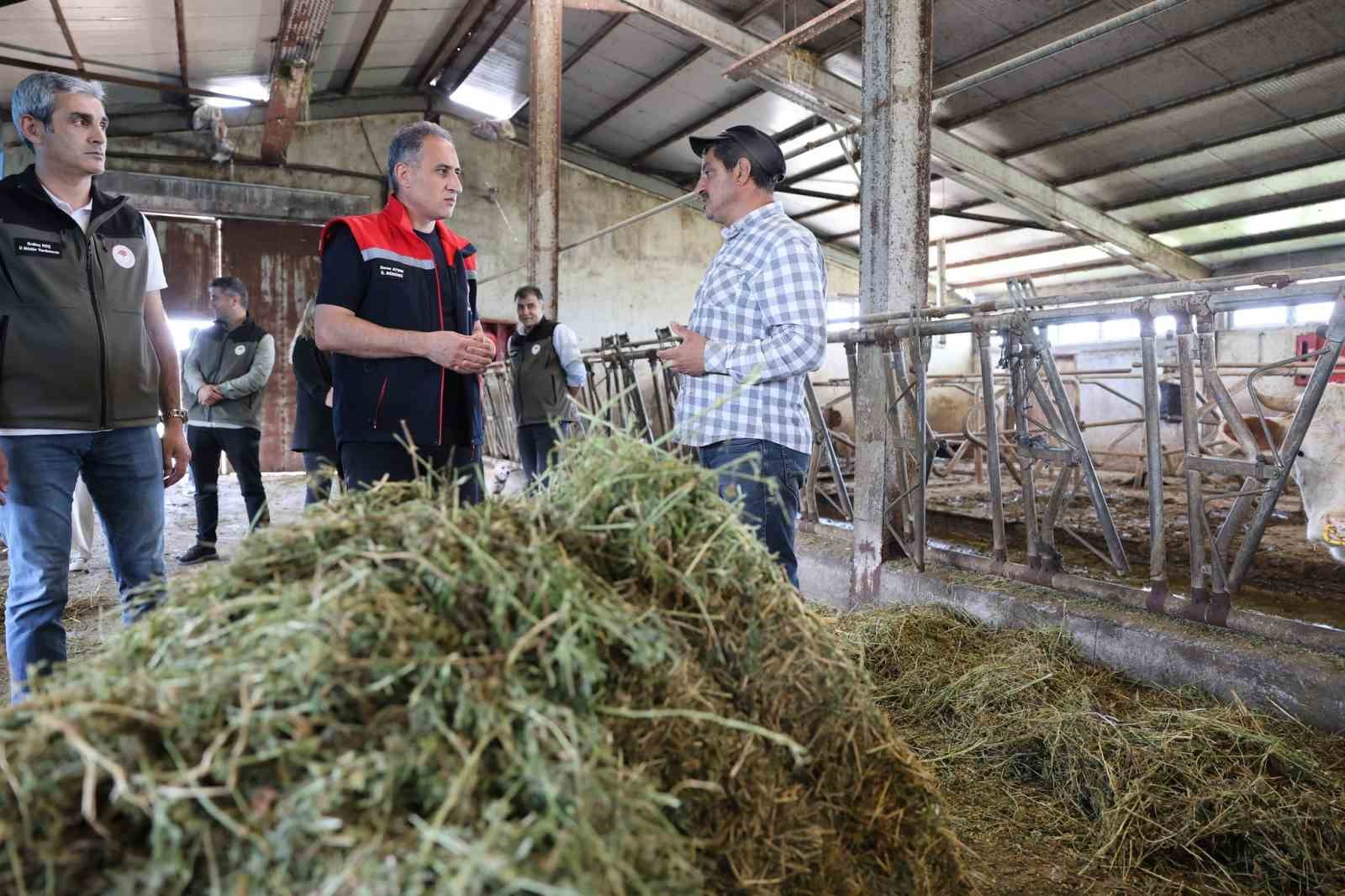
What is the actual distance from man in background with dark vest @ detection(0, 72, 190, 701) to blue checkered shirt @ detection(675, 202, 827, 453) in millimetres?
1453

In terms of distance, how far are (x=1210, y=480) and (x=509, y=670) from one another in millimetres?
9435

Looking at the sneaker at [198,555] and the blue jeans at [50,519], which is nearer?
the blue jeans at [50,519]

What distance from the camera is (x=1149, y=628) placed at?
2967 millimetres

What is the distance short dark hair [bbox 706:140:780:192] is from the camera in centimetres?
241

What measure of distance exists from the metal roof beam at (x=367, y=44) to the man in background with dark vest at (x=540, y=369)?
6996 mm

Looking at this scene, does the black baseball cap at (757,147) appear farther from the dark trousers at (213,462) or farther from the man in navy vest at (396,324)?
the dark trousers at (213,462)

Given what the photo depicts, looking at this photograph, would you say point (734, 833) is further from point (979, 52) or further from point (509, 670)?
point (979, 52)

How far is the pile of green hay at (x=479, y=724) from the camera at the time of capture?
0.74 metres

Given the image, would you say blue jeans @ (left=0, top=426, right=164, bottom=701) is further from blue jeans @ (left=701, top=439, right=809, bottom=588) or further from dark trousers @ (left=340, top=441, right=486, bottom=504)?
blue jeans @ (left=701, top=439, right=809, bottom=588)

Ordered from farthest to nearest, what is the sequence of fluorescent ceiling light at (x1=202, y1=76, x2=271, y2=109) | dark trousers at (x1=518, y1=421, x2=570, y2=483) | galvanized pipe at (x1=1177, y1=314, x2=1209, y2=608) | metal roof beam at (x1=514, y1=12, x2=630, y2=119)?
metal roof beam at (x1=514, y1=12, x2=630, y2=119)
fluorescent ceiling light at (x1=202, y1=76, x2=271, y2=109)
dark trousers at (x1=518, y1=421, x2=570, y2=483)
galvanized pipe at (x1=1177, y1=314, x2=1209, y2=608)

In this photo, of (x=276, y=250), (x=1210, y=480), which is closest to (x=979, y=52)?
(x=1210, y=480)

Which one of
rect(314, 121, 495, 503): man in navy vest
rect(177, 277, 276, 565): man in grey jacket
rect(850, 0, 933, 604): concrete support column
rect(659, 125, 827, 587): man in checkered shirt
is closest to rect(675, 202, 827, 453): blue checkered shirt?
rect(659, 125, 827, 587): man in checkered shirt

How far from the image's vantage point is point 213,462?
5293mm

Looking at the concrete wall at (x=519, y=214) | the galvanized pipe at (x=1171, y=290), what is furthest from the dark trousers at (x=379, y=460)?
the concrete wall at (x=519, y=214)
